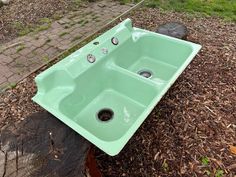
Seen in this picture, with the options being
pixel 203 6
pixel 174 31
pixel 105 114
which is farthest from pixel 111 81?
pixel 203 6

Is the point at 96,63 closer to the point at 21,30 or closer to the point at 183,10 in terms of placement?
the point at 21,30

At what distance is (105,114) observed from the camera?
2.31 meters

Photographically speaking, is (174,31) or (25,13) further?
(25,13)

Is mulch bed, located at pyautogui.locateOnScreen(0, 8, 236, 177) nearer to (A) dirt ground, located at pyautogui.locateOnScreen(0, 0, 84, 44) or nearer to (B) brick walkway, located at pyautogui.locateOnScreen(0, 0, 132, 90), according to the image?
(B) brick walkway, located at pyautogui.locateOnScreen(0, 0, 132, 90)

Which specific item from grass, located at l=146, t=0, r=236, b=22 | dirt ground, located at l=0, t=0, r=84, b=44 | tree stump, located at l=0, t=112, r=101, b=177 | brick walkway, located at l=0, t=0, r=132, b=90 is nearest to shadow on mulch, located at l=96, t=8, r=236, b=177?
tree stump, located at l=0, t=112, r=101, b=177

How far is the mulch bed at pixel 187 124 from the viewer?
1969mm

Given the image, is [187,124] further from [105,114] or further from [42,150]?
[42,150]

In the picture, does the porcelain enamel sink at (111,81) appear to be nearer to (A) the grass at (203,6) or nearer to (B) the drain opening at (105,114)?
(B) the drain opening at (105,114)

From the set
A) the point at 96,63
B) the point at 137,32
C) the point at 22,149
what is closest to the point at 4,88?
the point at 96,63

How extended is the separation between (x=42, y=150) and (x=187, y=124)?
4.53ft

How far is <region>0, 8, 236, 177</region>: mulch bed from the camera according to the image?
197cm

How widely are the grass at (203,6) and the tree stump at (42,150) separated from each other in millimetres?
3372

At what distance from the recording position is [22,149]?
156 centimetres

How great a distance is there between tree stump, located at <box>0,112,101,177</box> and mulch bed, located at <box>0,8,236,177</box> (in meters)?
0.49
